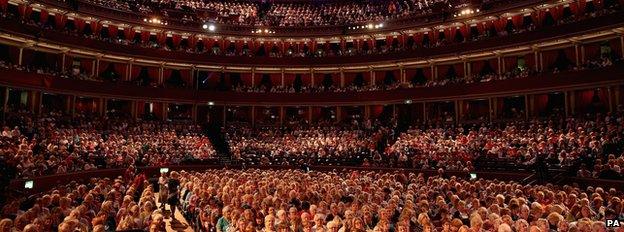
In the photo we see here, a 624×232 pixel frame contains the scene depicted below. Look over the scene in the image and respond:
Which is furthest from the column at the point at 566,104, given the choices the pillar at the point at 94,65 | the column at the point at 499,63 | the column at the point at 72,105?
the pillar at the point at 94,65

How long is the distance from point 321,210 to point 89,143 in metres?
14.4

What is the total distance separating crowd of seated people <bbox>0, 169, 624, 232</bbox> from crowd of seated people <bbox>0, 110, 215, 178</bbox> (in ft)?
12.7

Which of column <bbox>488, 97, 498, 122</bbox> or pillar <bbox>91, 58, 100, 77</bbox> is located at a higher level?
pillar <bbox>91, 58, 100, 77</bbox>

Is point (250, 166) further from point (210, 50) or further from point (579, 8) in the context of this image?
point (579, 8)

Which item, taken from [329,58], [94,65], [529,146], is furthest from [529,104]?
[94,65]

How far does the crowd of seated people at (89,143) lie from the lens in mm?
15688

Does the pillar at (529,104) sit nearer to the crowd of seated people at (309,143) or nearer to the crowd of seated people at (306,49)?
the crowd of seated people at (306,49)

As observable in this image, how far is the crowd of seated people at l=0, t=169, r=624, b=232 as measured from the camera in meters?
8.06

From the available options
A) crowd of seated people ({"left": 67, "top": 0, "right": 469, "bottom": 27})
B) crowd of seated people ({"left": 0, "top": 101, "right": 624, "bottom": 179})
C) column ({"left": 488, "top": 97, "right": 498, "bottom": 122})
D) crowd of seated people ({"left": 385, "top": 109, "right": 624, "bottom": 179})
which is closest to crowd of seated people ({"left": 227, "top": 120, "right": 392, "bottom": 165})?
crowd of seated people ({"left": 0, "top": 101, "right": 624, "bottom": 179})

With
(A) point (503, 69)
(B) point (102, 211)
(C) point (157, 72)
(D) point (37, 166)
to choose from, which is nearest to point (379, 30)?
(A) point (503, 69)

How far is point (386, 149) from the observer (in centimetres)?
2514

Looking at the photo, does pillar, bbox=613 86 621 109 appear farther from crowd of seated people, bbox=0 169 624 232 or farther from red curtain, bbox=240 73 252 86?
red curtain, bbox=240 73 252 86

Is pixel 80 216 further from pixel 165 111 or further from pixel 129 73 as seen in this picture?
pixel 129 73

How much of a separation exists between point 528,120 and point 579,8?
6.77 m
